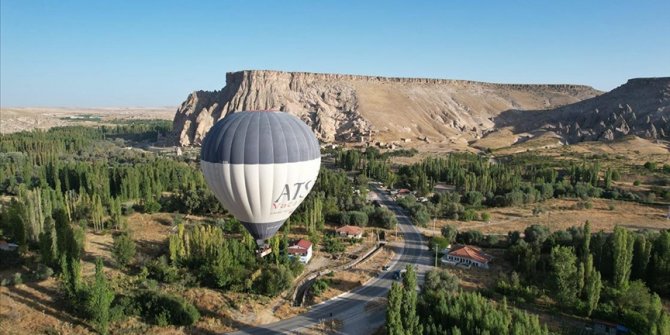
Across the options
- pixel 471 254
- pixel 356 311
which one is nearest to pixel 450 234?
pixel 471 254

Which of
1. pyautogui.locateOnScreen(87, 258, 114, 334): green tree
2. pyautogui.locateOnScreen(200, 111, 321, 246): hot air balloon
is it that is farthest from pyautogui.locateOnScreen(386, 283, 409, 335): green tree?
pyautogui.locateOnScreen(87, 258, 114, 334): green tree

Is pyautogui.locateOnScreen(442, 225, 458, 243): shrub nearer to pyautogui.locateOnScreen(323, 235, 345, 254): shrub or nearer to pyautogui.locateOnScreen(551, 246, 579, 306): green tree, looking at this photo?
pyautogui.locateOnScreen(323, 235, 345, 254): shrub

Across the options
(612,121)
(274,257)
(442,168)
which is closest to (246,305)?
(274,257)

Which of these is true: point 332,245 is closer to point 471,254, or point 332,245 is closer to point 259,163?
point 471,254

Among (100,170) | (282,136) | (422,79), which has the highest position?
(422,79)

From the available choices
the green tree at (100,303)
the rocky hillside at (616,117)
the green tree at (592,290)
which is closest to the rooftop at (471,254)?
the green tree at (592,290)

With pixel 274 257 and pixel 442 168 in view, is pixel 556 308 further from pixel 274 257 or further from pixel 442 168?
pixel 442 168
